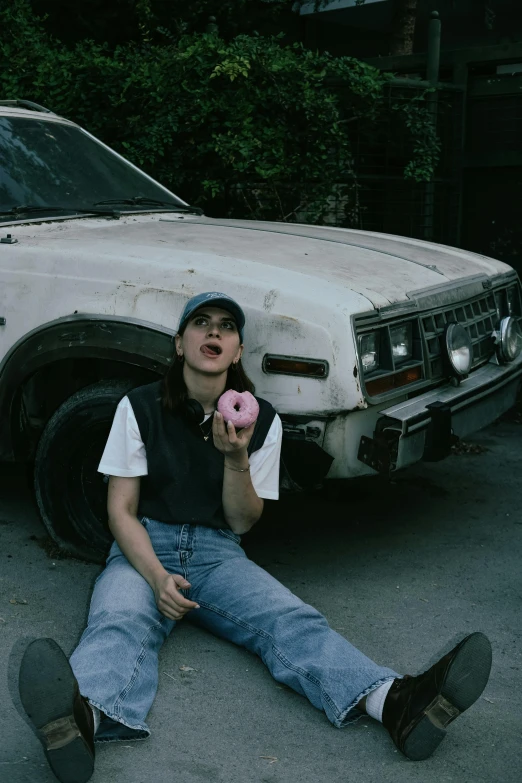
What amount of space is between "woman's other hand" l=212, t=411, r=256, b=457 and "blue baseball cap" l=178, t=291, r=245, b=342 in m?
0.43

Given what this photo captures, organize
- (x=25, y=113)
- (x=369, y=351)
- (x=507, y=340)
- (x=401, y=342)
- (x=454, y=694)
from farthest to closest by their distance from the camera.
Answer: (x=25, y=113)
(x=507, y=340)
(x=401, y=342)
(x=369, y=351)
(x=454, y=694)

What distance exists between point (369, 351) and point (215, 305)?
2.03 feet

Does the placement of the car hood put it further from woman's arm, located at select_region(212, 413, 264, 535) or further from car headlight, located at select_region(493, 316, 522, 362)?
woman's arm, located at select_region(212, 413, 264, 535)

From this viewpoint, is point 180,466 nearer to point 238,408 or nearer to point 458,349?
point 238,408

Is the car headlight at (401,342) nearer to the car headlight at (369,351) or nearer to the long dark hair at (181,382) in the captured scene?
the car headlight at (369,351)

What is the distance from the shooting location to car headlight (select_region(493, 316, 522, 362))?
4520 mm

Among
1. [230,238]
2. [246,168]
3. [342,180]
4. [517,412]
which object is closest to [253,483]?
[230,238]

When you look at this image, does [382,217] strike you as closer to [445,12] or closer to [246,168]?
[246,168]

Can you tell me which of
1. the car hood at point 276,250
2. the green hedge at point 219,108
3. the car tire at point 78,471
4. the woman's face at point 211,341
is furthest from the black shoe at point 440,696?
the green hedge at point 219,108

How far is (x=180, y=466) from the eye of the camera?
11.4ft

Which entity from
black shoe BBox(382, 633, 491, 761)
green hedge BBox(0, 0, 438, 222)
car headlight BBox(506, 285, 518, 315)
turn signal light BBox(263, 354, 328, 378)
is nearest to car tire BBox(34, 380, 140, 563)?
turn signal light BBox(263, 354, 328, 378)

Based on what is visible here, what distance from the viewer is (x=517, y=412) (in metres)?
6.96

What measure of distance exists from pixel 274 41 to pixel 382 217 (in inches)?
66.9

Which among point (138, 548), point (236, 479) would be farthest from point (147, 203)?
point (138, 548)
